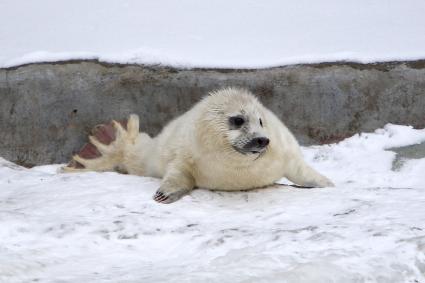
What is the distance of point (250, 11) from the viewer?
8070mm

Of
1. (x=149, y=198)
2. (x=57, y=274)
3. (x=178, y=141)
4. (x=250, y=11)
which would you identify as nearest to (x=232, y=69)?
(x=250, y=11)

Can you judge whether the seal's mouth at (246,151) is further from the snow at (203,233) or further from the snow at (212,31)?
the snow at (212,31)

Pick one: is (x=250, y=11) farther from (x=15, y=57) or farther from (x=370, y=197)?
(x=370, y=197)

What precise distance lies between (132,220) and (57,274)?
2.62 feet

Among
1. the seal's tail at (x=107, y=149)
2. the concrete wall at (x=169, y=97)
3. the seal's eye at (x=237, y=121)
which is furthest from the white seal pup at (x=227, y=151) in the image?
the concrete wall at (x=169, y=97)

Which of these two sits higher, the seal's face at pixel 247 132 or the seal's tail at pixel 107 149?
the seal's face at pixel 247 132

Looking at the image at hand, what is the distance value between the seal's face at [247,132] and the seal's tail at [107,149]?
5.17ft

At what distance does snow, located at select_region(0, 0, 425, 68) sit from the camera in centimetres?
678

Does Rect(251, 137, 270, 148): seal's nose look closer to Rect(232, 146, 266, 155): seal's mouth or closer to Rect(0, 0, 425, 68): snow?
Rect(232, 146, 266, 155): seal's mouth

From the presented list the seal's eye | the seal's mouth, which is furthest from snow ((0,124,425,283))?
the seal's eye

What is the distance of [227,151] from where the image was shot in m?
4.10

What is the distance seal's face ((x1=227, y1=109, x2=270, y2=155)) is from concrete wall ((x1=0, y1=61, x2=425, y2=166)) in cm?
240

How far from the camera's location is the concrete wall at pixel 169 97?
657 centimetres

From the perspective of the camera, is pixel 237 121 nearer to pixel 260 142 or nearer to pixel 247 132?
pixel 247 132
